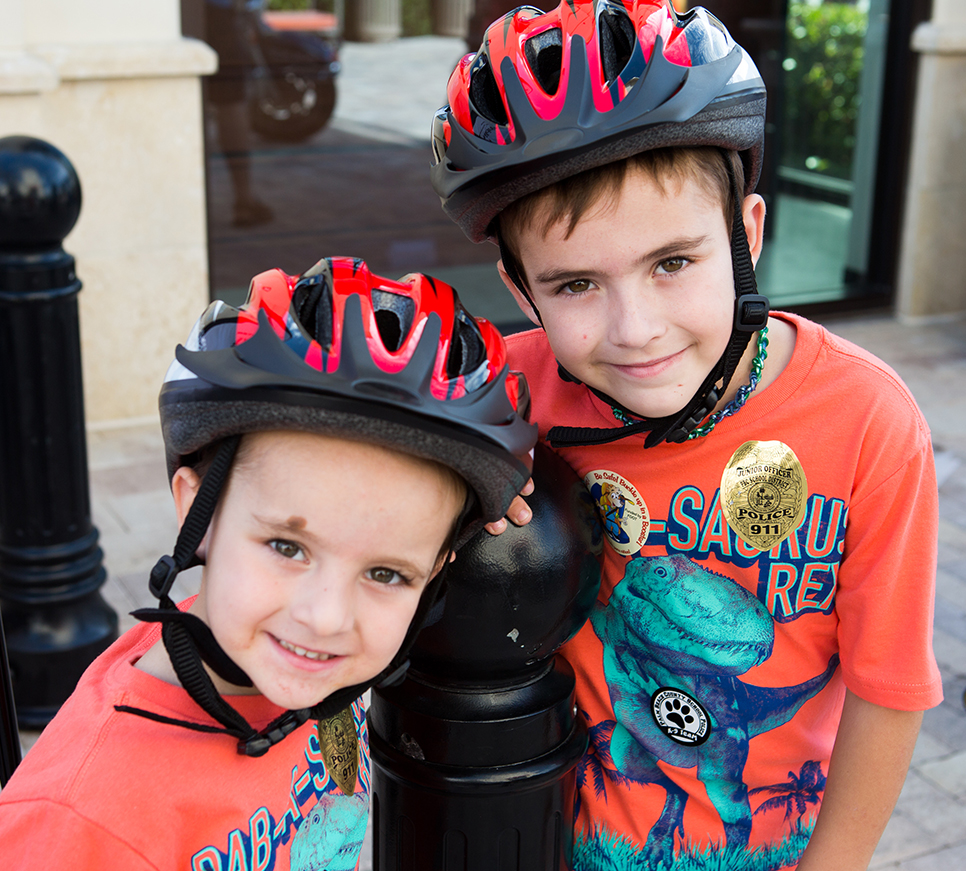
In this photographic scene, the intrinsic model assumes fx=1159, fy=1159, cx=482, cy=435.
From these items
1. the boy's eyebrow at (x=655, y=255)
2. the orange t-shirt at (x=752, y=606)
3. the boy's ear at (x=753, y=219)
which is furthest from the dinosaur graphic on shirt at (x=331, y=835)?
the boy's ear at (x=753, y=219)

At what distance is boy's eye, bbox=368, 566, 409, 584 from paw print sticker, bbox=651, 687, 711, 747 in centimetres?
51

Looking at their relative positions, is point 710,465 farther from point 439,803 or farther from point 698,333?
point 439,803

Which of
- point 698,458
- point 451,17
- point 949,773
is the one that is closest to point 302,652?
point 698,458

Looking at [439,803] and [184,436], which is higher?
[184,436]

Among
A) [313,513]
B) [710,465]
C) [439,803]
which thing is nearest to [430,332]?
[313,513]

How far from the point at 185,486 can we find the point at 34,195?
214cm

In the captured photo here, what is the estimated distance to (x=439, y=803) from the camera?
161 centimetres

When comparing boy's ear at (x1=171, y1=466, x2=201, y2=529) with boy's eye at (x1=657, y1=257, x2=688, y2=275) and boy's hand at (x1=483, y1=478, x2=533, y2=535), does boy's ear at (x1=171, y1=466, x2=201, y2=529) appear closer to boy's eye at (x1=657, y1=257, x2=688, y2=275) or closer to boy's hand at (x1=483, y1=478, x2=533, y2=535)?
boy's hand at (x1=483, y1=478, x2=533, y2=535)

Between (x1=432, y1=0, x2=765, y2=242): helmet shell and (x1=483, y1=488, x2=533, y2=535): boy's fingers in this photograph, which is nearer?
(x1=483, y1=488, x2=533, y2=535): boy's fingers

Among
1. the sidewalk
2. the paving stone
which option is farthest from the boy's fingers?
the paving stone

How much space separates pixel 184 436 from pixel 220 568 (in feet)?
0.57

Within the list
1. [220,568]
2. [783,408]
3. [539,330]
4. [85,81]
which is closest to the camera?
[220,568]

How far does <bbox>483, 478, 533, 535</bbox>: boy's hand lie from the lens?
151 cm

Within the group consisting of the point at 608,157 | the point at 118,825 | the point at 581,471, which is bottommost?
the point at 118,825
